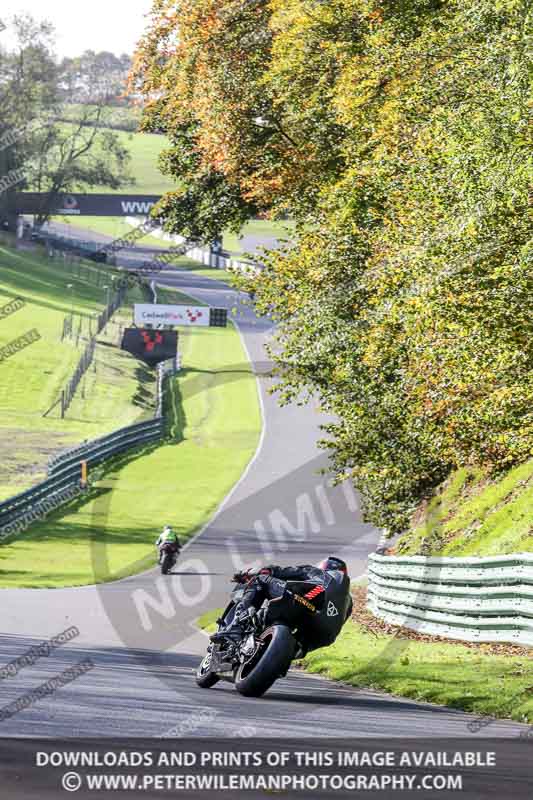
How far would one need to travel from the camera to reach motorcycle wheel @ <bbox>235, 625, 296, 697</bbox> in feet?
34.3

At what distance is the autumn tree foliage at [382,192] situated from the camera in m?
15.0

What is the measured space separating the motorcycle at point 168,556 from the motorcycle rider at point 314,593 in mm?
18569

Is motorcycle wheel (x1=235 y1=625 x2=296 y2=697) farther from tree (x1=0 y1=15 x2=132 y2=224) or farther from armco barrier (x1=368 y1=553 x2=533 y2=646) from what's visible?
tree (x1=0 y1=15 x2=132 y2=224)

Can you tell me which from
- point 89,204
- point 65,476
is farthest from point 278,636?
point 89,204

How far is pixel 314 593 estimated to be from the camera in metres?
11.2

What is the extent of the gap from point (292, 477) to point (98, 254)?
77278 millimetres

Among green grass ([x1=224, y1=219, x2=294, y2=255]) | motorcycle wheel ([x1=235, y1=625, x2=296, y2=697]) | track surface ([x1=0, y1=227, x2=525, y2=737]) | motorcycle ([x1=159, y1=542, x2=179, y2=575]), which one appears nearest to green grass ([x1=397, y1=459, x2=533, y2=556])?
track surface ([x1=0, y1=227, x2=525, y2=737])

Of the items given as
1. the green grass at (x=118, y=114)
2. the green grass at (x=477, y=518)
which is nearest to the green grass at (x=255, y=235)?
the green grass at (x=118, y=114)

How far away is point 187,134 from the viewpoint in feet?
97.3

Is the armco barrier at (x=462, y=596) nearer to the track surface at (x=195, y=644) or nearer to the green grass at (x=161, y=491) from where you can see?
the track surface at (x=195, y=644)

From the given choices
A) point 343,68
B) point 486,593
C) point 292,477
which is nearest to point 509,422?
point 486,593

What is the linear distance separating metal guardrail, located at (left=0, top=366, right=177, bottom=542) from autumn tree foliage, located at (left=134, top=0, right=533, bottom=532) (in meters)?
10.4

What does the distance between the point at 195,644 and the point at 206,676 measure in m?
7.05

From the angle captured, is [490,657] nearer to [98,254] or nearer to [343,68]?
[343,68]
